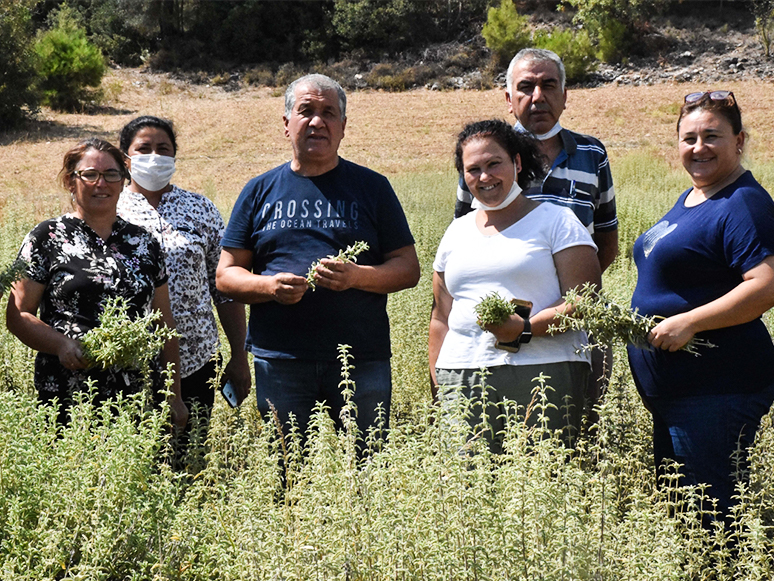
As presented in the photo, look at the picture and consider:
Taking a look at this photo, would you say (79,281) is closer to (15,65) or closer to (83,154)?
(83,154)

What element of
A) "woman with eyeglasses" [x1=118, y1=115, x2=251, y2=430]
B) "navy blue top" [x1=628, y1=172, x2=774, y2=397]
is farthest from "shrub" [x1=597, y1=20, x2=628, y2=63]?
"navy blue top" [x1=628, y1=172, x2=774, y2=397]

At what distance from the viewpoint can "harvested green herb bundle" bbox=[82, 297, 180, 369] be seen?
2965 mm

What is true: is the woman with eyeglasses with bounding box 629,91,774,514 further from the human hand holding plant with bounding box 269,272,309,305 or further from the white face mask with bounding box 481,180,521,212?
the human hand holding plant with bounding box 269,272,309,305

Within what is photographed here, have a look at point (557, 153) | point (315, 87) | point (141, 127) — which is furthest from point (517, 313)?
point (141, 127)

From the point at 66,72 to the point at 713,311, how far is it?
35.3 m

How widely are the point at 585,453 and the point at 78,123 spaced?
1138 inches

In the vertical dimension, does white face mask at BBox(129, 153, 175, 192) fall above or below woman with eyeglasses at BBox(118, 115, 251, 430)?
above

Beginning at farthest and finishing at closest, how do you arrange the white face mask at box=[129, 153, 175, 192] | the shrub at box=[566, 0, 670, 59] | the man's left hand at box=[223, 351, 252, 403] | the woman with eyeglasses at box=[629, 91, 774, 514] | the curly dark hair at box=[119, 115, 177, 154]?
the shrub at box=[566, 0, 670, 59] → the curly dark hair at box=[119, 115, 177, 154] → the man's left hand at box=[223, 351, 252, 403] → the white face mask at box=[129, 153, 175, 192] → the woman with eyeglasses at box=[629, 91, 774, 514]

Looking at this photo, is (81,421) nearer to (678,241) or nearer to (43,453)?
(43,453)

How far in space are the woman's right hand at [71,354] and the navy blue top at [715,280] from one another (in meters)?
2.25

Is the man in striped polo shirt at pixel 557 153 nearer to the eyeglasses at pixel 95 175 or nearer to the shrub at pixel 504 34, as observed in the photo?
the eyeglasses at pixel 95 175

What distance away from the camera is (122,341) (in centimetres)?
298

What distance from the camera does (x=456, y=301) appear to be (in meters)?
3.42

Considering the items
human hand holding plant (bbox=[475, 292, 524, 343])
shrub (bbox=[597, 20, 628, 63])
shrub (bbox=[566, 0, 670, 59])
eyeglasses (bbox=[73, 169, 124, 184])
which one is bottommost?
human hand holding plant (bbox=[475, 292, 524, 343])
